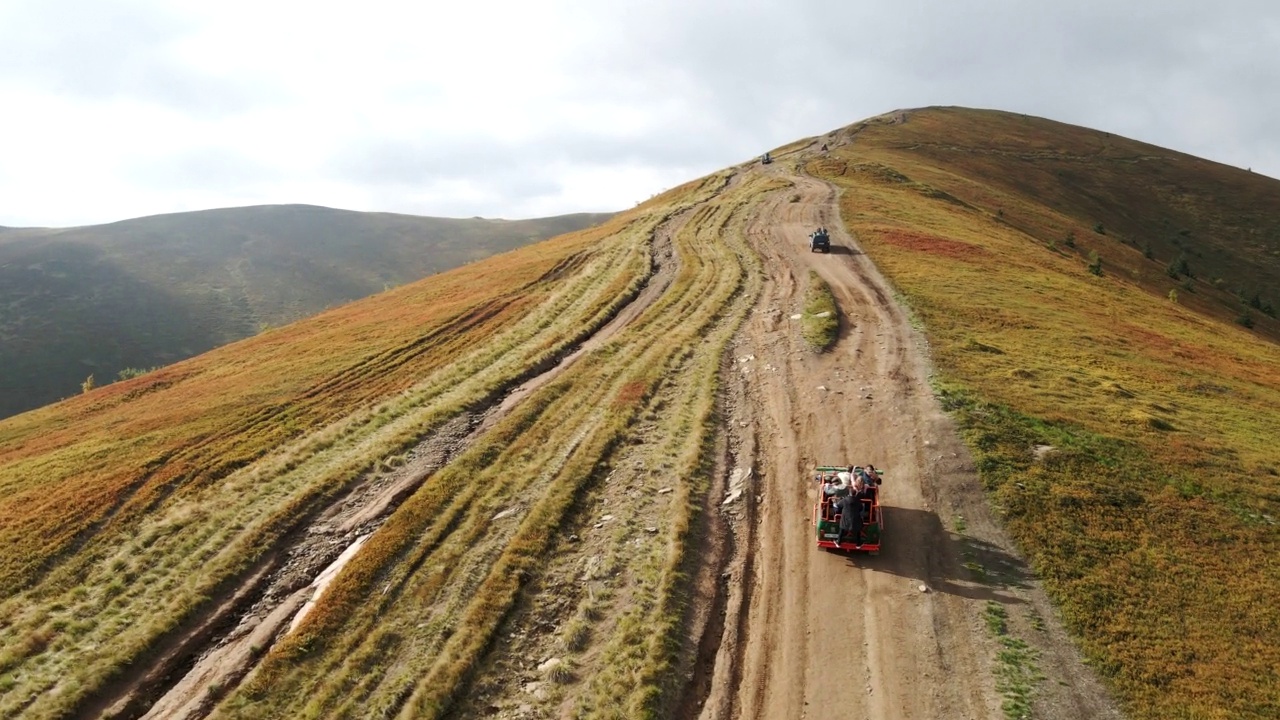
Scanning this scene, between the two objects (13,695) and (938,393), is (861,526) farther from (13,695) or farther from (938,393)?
(13,695)

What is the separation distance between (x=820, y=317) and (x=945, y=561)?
18012mm

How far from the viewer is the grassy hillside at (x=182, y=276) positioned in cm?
10212

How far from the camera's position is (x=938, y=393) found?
24125mm

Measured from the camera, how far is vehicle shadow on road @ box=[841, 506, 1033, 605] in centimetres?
1539

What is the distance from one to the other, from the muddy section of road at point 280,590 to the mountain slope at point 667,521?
0.09 meters

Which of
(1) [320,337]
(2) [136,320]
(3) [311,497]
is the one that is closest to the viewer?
(3) [311,497]

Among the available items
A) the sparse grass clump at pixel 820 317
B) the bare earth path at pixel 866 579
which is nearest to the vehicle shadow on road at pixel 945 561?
the bare earth path at pixel 866 579

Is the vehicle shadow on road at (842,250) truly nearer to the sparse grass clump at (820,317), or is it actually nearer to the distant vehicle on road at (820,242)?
the distant vehicle on road at (820,242)

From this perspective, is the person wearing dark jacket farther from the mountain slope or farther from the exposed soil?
the mountain slope

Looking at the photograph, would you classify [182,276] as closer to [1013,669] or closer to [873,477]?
[873,477]

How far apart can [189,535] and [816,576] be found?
1852cm

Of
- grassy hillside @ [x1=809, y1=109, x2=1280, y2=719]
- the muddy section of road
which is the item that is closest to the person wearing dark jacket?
grassy hillside @ [x1=809, y1=109, x2=1280, y2=719]

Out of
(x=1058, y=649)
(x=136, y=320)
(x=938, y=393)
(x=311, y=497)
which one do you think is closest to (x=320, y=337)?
(x=311, y=497)

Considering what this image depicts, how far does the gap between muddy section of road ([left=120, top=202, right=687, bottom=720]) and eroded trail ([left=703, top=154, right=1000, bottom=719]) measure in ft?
A: 35.0
